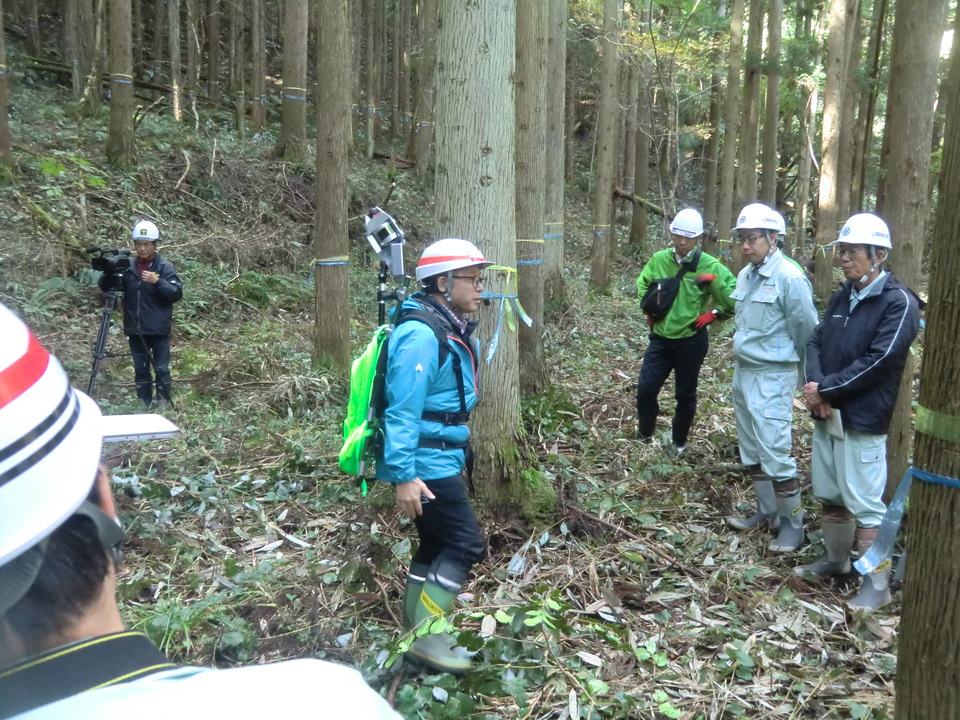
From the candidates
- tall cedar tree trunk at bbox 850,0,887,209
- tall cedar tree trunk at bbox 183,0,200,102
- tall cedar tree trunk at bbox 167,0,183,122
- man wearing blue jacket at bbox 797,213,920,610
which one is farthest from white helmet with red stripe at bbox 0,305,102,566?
tall cedar tree trunk at bbox 183,0,200,102

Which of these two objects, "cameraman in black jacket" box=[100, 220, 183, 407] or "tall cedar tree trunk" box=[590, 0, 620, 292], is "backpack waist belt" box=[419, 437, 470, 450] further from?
"tall cedar tree trunk" box=[590, 0, 620, 292]

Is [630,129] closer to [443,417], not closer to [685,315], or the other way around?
[685,315]

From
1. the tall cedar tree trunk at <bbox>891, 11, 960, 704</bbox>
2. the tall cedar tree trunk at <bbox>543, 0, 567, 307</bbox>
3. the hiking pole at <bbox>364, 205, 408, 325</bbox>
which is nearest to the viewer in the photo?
the tall cedar tree trunk at <bbox>891, 11, 960, 704</bbox>

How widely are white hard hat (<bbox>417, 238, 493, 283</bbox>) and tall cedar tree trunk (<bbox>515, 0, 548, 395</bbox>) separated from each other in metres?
3.61

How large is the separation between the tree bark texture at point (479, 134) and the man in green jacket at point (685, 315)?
2.38 meters

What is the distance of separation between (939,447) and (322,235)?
7293mm

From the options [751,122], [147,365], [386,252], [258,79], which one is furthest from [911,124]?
[258,79]

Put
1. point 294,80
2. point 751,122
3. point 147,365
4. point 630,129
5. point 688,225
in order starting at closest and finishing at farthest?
point 688,225 < point 147,365 < point 294,80 < point 751,122 < point 630,129

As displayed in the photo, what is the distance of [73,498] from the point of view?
0.95 metres

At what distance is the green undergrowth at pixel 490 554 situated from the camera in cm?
367

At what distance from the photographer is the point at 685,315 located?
6.86 m

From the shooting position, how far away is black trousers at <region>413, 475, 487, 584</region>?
370 centimetres

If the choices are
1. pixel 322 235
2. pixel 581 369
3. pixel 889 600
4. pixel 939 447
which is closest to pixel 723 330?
pixel 581 369

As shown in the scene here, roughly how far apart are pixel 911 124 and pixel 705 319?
246cm
